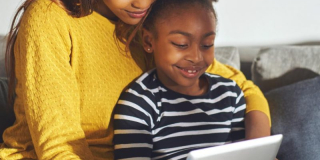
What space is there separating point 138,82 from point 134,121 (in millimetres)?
114

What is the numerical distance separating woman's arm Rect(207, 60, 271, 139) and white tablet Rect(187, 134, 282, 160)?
14.8 inches

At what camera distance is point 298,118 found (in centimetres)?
140

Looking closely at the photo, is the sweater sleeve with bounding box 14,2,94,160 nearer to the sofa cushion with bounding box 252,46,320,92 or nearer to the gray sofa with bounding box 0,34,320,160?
the gray sofa with bounding box 0,34,320,160

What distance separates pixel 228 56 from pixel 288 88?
0.25 m

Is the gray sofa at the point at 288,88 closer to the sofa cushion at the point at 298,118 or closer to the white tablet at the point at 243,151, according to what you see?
the sofa cushion at the point at 298,118

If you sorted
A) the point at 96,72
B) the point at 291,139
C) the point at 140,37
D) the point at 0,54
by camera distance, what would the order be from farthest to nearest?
Answer: 1. the point at 0,54
2. the point at 291,139
3. the point at 140,37
4. the point at 96,72

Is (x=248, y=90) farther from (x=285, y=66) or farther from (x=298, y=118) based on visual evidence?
(x=285, y=66)

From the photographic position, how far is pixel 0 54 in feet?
4.93

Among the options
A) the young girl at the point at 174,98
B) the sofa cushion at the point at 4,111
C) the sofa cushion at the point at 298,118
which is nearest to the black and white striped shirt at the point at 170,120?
the young girl at the point at 174,98

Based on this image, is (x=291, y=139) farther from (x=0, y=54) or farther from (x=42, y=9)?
(x=0, y=54)

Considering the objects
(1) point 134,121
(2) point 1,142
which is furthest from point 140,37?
(2) point 1,142

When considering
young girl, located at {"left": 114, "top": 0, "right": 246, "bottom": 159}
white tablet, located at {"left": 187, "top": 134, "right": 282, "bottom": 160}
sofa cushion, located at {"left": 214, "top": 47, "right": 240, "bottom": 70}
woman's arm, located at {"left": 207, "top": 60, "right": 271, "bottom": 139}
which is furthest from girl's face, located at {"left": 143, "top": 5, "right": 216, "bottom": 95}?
sofa cushion, located at {"left": 214, "top": 47, "right": 240, "bottom": 70}

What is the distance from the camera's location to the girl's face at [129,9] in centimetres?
106

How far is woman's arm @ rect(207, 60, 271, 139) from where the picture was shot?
1.22 m
